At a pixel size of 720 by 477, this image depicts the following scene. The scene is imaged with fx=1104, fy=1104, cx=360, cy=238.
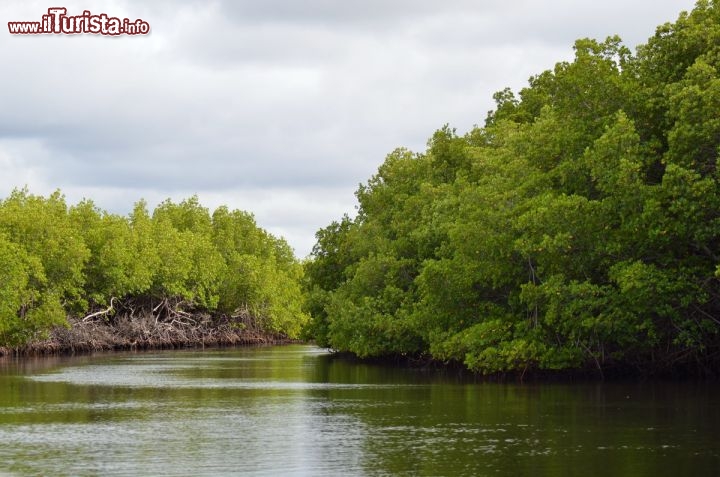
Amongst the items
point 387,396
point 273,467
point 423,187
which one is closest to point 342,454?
point 273,467

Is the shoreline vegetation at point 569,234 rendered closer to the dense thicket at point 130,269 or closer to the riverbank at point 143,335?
the dense thicket at point 130,269

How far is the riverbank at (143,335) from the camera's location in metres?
77.6

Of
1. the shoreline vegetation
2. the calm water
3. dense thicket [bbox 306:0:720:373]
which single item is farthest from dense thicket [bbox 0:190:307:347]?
dense thicket [bbox 306:0:720:373]

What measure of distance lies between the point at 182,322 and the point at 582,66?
6350 cm

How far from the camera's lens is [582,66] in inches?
1575

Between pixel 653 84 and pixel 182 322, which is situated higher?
pixel 653 84

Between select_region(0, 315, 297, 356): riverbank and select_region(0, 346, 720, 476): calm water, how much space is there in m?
33.3

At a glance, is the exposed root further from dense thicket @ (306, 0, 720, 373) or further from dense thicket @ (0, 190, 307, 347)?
dense thicket @ (306, 0, 720, 373)

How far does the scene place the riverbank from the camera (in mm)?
77575

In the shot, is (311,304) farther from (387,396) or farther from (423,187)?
(387,396)

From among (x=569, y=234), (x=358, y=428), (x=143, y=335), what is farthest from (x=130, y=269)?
(x=358, y=428)

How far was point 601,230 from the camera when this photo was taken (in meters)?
37.5

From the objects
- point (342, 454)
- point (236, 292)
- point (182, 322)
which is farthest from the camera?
point (236, 292)

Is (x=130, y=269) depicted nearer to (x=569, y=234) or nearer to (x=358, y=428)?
(x=569, y=234)
